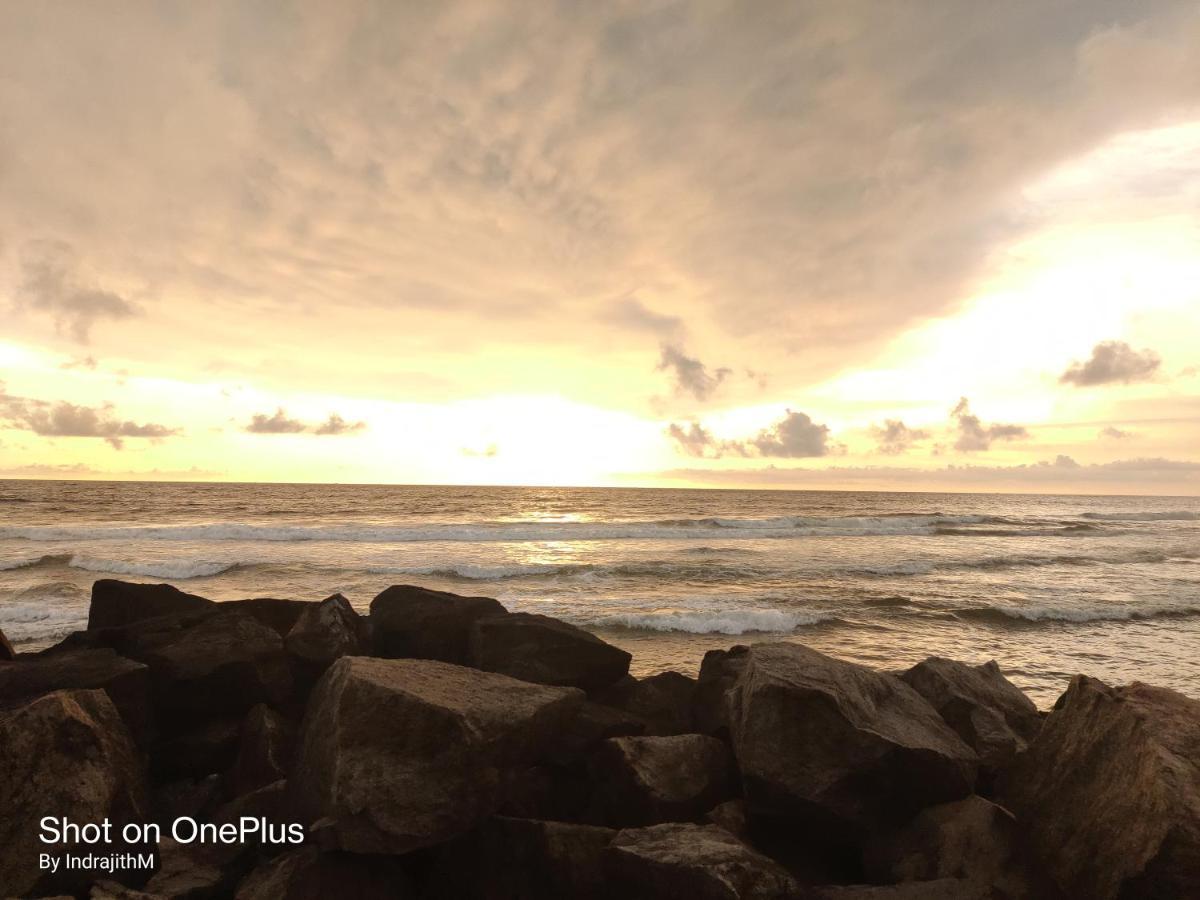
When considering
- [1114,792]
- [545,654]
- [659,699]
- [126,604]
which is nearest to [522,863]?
[545,654]

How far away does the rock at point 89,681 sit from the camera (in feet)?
20.9

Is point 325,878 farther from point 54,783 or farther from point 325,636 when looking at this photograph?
point 325,636

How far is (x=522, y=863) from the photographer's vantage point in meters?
4.61

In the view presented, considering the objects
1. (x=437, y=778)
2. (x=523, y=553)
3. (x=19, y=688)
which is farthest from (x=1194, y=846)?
(x=523, y=553)

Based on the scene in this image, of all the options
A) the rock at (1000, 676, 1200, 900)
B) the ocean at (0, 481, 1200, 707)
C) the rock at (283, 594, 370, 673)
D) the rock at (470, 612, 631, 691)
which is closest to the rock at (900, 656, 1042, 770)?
the rock at (1000, 676, 1200, 900)

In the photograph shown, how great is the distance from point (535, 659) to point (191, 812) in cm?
379

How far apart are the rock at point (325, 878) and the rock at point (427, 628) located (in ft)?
14.5

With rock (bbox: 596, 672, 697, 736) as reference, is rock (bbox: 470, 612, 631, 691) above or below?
above

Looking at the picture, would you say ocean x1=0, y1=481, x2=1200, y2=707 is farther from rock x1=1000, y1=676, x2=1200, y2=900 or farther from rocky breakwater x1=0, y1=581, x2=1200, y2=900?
rock x1=1000, y1=676, x2=1200, y2=900

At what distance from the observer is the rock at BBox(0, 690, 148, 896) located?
4.39 m

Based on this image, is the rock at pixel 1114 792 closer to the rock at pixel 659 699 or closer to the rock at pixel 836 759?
the rock at pixel 836 759

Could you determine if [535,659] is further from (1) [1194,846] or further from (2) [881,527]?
(2) [881,527]

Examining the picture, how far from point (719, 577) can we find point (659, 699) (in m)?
21.0

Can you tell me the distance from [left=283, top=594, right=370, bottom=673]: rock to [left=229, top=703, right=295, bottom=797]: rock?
Answer: 138 centimetres
